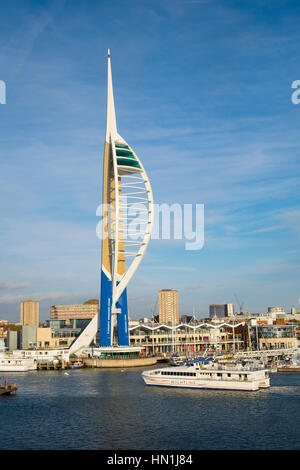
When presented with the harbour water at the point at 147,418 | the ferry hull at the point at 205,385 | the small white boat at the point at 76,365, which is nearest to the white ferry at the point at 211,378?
the ferry hull at the point at 205,385

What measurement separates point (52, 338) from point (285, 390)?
6598cm

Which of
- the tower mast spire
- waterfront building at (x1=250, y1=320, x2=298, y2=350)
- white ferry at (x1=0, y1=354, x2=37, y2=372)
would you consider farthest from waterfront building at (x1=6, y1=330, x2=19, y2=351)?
waterfront building at (x1=250, y1=320, x2=298, y2=350)

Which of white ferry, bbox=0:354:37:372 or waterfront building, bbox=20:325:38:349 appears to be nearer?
white ferry, bbox=0:354:37:372

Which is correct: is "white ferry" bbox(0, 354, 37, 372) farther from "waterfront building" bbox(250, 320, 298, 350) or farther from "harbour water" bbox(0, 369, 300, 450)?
"waterfront building" bbox(250, 320, 298, 350)

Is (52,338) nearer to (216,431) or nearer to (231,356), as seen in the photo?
(231,356)

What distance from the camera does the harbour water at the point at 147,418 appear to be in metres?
30.5

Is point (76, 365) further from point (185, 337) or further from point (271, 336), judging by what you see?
point (271, 336)

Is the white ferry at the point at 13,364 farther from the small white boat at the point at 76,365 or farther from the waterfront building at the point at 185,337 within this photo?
the waterfront building at the point at 185,337

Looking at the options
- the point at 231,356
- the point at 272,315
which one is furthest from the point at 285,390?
the point at 272,315

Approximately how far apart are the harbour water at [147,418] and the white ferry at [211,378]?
3.16ft

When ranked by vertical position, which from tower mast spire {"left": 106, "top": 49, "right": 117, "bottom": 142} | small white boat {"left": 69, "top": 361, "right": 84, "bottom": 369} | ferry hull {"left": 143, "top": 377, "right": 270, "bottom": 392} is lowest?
small white boat {"left": 69, "top": 361, "right": 84, "bottom": 369}

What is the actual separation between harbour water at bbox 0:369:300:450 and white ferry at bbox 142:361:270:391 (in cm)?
96

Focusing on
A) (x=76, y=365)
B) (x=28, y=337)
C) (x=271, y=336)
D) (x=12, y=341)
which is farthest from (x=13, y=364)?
(x=271, y=336)

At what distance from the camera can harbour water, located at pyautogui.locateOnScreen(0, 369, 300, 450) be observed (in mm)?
30484
